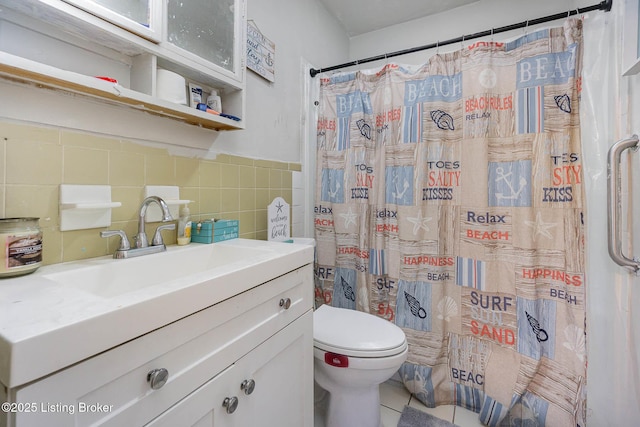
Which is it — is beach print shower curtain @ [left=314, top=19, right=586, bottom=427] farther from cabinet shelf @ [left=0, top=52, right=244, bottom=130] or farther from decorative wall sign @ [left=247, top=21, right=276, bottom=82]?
cabinet shelf @ [left=0, top=52, right=244, bottom=130]

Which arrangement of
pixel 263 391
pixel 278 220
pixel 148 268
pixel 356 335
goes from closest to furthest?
pixel 263 391, pixel 148 268, pixel 356 335, pixel 278 220

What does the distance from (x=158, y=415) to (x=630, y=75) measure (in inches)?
72.0

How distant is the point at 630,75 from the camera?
3.59 feet

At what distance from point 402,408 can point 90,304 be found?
1539 millimetres

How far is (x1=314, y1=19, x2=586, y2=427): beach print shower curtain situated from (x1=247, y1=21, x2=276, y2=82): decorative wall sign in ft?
1.34

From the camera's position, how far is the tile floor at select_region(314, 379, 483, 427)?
4.50ft

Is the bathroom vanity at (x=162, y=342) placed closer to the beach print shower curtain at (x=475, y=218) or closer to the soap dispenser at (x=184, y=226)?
the soap dispenser at (x=184, y=226)

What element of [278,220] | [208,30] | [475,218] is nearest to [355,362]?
[278,220]

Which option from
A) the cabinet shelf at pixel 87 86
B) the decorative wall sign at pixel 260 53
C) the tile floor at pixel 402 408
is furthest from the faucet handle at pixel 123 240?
the tile floor at pixel 402 408

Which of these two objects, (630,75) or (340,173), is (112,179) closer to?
(340,173)

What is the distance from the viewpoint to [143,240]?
931 millimetres

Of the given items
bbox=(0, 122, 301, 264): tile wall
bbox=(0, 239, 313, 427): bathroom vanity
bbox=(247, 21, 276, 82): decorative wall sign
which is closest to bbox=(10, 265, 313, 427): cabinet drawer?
bbox=(0, 239, 313, 427): bathroom vanity

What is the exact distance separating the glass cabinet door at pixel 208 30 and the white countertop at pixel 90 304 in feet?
2.39

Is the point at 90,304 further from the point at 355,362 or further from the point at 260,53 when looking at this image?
the point at 260,53
